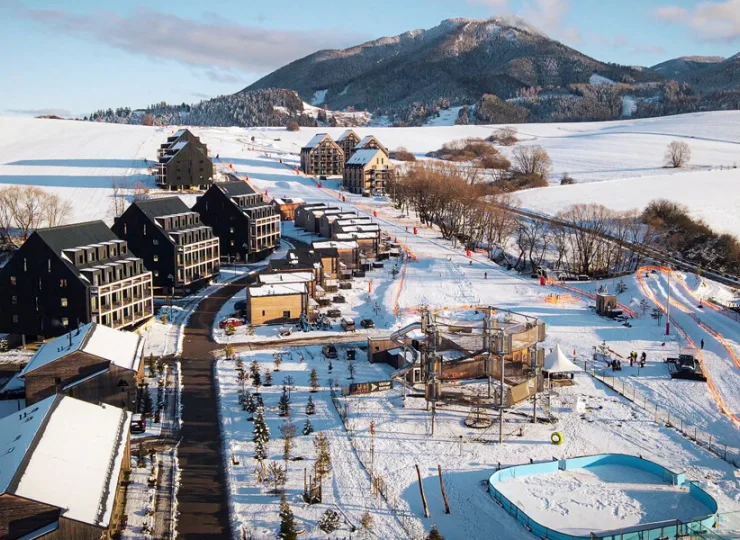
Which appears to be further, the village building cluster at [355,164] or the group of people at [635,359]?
the village building cluster at [355,164]

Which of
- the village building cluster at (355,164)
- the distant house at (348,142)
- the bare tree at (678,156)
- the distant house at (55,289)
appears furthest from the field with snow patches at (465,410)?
the distant house at (348,142)

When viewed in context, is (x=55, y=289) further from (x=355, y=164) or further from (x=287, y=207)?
(x=355, y=164)

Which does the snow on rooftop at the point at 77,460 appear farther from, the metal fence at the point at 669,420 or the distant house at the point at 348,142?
the distant house at the point at 348,142

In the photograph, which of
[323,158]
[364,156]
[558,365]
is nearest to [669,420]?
[558,365]

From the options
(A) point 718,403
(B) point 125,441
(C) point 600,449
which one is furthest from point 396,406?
(A) point 718,403

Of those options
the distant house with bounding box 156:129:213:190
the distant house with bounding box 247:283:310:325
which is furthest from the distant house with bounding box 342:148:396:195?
the distant house with bounding box 247:283:310:325
